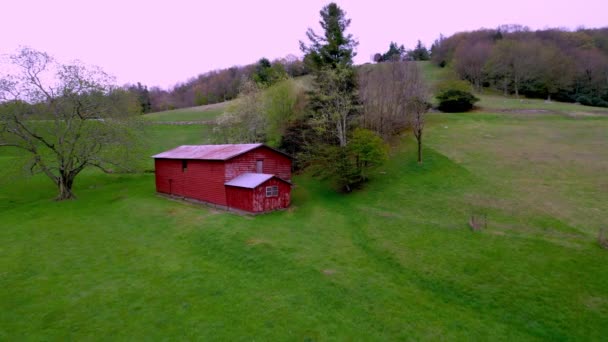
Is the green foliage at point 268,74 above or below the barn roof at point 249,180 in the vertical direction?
above

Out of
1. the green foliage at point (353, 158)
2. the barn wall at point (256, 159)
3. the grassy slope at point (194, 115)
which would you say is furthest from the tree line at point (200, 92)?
the green foliage at point (353, 158)

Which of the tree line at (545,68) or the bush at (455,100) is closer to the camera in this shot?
the bush at (455,100)

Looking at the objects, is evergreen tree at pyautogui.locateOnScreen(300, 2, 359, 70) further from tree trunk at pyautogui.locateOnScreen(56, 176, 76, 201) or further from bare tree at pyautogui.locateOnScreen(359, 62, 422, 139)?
tree trunk at pyautogui.locateOnScreen(56, 176, 76, 201)

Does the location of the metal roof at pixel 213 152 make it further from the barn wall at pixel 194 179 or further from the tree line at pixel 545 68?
the tree line at pixel 545 68

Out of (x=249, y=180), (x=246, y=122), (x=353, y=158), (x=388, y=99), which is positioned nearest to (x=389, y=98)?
(x=388, y=99)

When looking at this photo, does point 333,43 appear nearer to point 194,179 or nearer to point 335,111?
point 335,111
